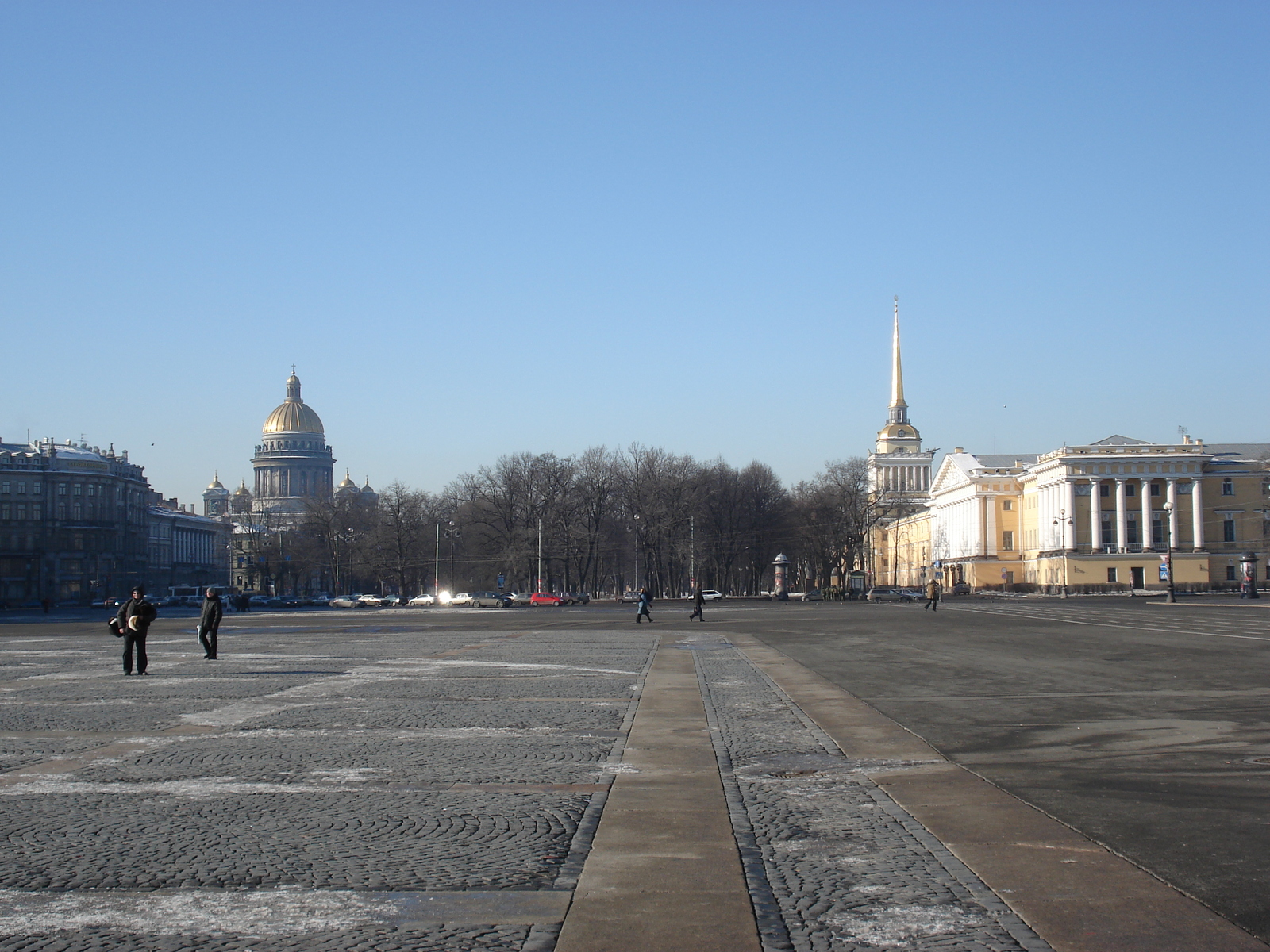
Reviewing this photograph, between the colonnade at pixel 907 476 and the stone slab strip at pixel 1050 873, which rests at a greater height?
the colonnade at pixel 907 476

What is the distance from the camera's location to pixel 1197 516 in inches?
4390

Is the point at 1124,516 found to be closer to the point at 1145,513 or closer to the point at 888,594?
the point at 1145,513

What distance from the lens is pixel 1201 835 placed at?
7.57 m

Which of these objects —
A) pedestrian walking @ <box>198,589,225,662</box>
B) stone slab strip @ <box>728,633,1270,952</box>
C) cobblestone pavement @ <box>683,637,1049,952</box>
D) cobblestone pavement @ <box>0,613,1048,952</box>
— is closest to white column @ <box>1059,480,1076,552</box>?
pedestrian walking @ <box>198,589,225,662</box>

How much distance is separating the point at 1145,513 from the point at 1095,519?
471 centimetres

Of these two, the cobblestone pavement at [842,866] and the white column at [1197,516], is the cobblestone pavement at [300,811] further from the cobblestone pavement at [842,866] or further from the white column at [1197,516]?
the white column at [1197,516]

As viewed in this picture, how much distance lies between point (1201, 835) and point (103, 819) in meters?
7.21

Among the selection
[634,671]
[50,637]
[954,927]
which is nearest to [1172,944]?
[954,927]

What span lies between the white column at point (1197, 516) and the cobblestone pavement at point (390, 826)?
106 m

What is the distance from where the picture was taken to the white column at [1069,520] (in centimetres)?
11144

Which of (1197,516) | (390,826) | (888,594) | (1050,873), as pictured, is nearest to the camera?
(1050,873)

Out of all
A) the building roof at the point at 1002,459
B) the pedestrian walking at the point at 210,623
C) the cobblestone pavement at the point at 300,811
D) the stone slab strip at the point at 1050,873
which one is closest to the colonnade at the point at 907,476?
the building roof at the point at 1002,459

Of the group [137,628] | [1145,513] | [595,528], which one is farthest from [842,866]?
[1145,513]

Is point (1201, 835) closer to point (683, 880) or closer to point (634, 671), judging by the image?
point (683, 880)
